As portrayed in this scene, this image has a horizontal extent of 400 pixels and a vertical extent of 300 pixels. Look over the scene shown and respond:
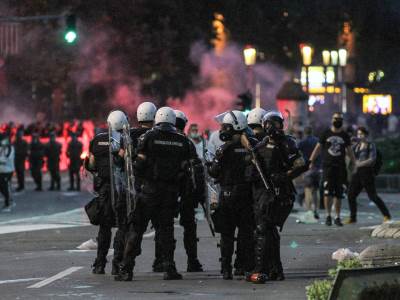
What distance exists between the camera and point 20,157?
37531 mm

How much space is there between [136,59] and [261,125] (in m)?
44.3

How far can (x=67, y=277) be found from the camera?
1488 centimetres

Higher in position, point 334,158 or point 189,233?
point 334,158

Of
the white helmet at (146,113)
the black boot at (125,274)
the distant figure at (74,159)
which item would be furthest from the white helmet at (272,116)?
the distant figure at (74,159)

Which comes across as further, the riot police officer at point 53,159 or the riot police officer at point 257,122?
the riot police officer at point 53,159

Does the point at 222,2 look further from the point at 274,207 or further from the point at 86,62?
the point at 274,207

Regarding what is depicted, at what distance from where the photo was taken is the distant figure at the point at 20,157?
37.3m

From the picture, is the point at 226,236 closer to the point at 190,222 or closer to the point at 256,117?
the point at 190,222

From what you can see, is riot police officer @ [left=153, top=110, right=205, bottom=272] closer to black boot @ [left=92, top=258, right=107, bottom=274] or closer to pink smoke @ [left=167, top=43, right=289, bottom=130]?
black boot @ [left=92, top=258, right=107, bottom=274]

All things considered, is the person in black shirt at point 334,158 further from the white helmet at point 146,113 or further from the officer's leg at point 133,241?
the officer's leg at point 133,241

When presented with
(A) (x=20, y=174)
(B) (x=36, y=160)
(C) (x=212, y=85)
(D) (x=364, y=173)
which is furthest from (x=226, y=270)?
(C) (x=212, y=85)

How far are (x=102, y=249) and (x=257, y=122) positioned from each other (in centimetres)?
212

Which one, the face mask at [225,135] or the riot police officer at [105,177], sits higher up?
the face mask at [225,135]

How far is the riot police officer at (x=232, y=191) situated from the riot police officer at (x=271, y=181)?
0.82ft
